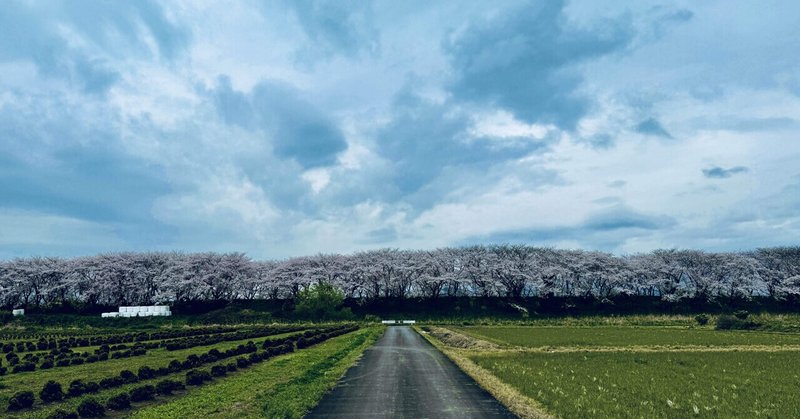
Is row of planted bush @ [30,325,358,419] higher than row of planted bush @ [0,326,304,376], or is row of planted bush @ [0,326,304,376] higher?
row of planted bush @ [30,325,358,419]

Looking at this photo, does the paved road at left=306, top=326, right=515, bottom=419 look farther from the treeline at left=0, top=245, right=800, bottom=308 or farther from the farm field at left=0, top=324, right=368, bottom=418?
the treeline at left=0, top=245, right=800, bottom=308

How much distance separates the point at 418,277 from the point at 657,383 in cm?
10466

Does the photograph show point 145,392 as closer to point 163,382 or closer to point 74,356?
point 163,382

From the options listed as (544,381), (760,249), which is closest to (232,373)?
(544,381)

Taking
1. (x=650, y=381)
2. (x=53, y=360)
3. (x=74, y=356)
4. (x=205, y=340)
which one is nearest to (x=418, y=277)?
(x=205, y=340)

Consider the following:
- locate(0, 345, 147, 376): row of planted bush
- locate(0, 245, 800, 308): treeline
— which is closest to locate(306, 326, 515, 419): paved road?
locate(0, 345, 147, 376): row of planted bush

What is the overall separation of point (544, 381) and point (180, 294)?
124m

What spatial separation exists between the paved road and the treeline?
9463cm

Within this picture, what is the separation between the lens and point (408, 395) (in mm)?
20844

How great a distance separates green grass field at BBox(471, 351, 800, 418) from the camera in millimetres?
17641

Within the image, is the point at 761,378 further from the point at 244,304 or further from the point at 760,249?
the point at 760,249

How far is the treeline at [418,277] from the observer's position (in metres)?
125

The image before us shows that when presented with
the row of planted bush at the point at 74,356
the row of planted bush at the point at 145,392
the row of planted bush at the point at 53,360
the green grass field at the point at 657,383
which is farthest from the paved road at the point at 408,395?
the row of planted bush at the point at 74,356

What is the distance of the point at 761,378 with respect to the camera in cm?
2477
